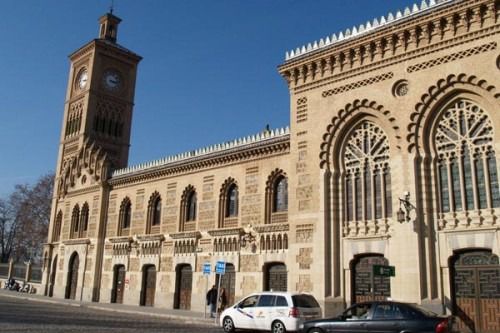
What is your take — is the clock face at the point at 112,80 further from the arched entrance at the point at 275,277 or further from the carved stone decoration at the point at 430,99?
the carved stone decoration at the point at 430,99

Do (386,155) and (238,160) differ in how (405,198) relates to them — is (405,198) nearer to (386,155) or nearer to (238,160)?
(386,155)

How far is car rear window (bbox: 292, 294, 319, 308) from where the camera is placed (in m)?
14.7

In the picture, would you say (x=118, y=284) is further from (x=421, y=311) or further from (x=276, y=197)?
(x=421, y=311)

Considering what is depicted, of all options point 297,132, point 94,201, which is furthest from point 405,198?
point 94,201

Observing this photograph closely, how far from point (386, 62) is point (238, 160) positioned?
9.58m

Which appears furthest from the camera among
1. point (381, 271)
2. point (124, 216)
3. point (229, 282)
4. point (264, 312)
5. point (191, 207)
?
point (124, 216)

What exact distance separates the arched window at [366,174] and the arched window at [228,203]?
7561mm

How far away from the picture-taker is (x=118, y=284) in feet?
101

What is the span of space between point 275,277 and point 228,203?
5.23 m

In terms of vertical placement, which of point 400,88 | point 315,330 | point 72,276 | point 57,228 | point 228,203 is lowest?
point 315,330

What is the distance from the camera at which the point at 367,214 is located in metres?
18.3

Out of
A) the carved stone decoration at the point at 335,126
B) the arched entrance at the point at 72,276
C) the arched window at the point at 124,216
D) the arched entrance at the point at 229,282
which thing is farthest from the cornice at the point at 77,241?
the carved stone decoration at the point at 335,126

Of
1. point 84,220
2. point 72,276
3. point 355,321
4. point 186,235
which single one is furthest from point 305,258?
point 72,276

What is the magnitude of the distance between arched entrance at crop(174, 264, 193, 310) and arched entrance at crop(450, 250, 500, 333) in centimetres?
1443
